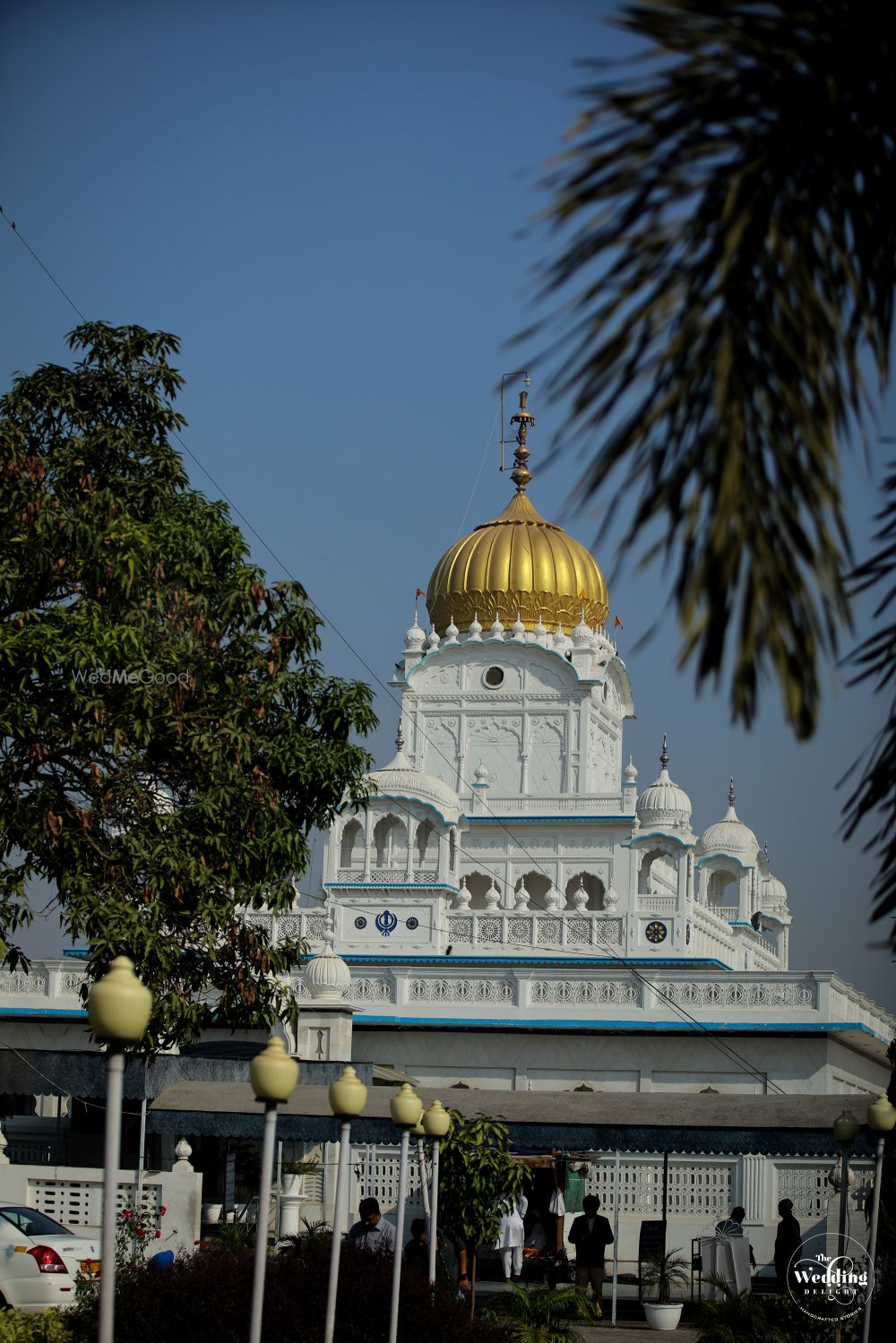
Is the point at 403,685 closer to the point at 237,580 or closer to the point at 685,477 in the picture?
the point at 237,580

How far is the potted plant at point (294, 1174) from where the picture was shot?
21.0 metres

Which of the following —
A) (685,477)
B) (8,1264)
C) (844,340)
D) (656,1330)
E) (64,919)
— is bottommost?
(656,1330)

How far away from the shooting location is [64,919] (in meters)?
15.0

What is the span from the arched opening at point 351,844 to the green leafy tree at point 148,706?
20855mm

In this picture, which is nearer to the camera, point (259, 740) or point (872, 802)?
point (872, 802)

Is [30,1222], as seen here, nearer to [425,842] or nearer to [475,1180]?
[475,1180]

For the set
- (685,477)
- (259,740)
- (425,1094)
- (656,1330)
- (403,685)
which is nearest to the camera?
(685,477)

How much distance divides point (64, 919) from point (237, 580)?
3329 millimetres

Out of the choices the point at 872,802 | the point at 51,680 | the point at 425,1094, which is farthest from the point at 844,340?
the point at 425,1094

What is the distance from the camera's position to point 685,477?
4.51 meters

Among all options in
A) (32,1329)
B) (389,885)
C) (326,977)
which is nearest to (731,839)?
(389,885)

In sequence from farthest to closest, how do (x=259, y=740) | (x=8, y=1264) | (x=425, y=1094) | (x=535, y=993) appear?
1. (x=535, y=993)
2. (x=425, y=1094)
3. (x=259, y=740)
4. (x=8, y=1264)

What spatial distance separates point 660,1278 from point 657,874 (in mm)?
24729

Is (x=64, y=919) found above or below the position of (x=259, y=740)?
below
